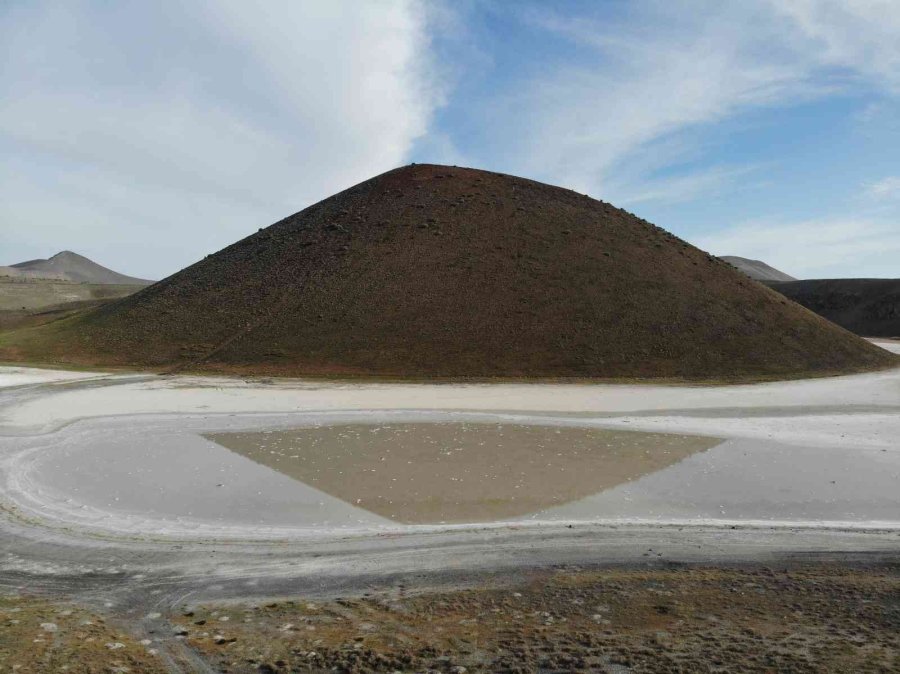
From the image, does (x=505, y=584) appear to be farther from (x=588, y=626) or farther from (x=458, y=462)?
(x=458, y=462)

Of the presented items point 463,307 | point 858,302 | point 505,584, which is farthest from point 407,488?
point 858,302

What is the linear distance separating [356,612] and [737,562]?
6.25 meters

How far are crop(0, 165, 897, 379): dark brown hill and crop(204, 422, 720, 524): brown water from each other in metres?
19.1

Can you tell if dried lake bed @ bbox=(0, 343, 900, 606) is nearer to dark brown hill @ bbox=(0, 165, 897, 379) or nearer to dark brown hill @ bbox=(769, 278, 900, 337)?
dark brown hill @ bbox=(0, 165, 897, 379)

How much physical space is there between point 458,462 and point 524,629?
32.8ft

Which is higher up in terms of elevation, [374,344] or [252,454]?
[374,344]

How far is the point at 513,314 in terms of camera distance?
48.8 meters

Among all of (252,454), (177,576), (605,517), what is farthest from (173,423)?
(605,517)

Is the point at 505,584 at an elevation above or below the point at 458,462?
below

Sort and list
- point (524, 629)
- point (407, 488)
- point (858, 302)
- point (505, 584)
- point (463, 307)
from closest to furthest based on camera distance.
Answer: point (524, 629) < point (505, 584) < point (407, 488) < point (463, 307) < point (858, 302)

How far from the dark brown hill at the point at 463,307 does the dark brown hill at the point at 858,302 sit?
2430 inches

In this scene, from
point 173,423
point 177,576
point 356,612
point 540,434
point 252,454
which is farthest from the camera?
point 173,423

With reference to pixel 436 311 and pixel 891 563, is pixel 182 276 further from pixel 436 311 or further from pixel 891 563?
pixel 891 563

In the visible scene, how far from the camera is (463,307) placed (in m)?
49.8
